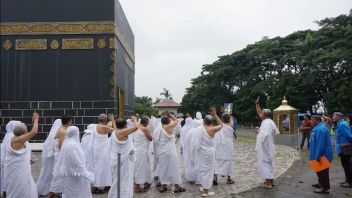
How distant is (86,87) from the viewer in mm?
15289

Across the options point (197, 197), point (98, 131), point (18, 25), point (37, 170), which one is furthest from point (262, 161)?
point (18, 25)

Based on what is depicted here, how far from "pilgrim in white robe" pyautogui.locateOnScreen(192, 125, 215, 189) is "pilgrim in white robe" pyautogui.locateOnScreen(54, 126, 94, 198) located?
276 centimetres

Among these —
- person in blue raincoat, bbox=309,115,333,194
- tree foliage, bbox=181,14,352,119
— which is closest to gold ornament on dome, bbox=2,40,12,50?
person in blue raincoat, bbox=309,115,333,194

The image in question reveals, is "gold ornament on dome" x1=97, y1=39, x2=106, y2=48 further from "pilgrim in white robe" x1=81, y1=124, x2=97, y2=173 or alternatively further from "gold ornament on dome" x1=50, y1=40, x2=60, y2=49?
"pilgrim in white robe" x1=81, y1=124, x2=97, y2=173

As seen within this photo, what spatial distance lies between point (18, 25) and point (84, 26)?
2.59m

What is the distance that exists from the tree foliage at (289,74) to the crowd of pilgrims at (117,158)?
2211cm

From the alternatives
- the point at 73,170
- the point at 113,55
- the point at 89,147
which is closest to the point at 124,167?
the point at 73,170

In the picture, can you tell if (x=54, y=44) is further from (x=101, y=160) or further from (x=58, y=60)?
(x=101, y=160)

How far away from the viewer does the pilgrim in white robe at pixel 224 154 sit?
10.3 metres

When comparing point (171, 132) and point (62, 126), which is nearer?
point (62, 126)

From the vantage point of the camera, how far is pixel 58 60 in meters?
15.5

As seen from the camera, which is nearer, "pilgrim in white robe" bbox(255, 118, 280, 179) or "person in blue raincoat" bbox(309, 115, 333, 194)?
"person in blue raincoat" bbox(309, 115, 333, 194)

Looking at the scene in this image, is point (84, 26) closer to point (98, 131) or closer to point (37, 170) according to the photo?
point (37, 170)

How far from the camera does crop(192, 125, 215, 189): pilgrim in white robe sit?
8.83m
